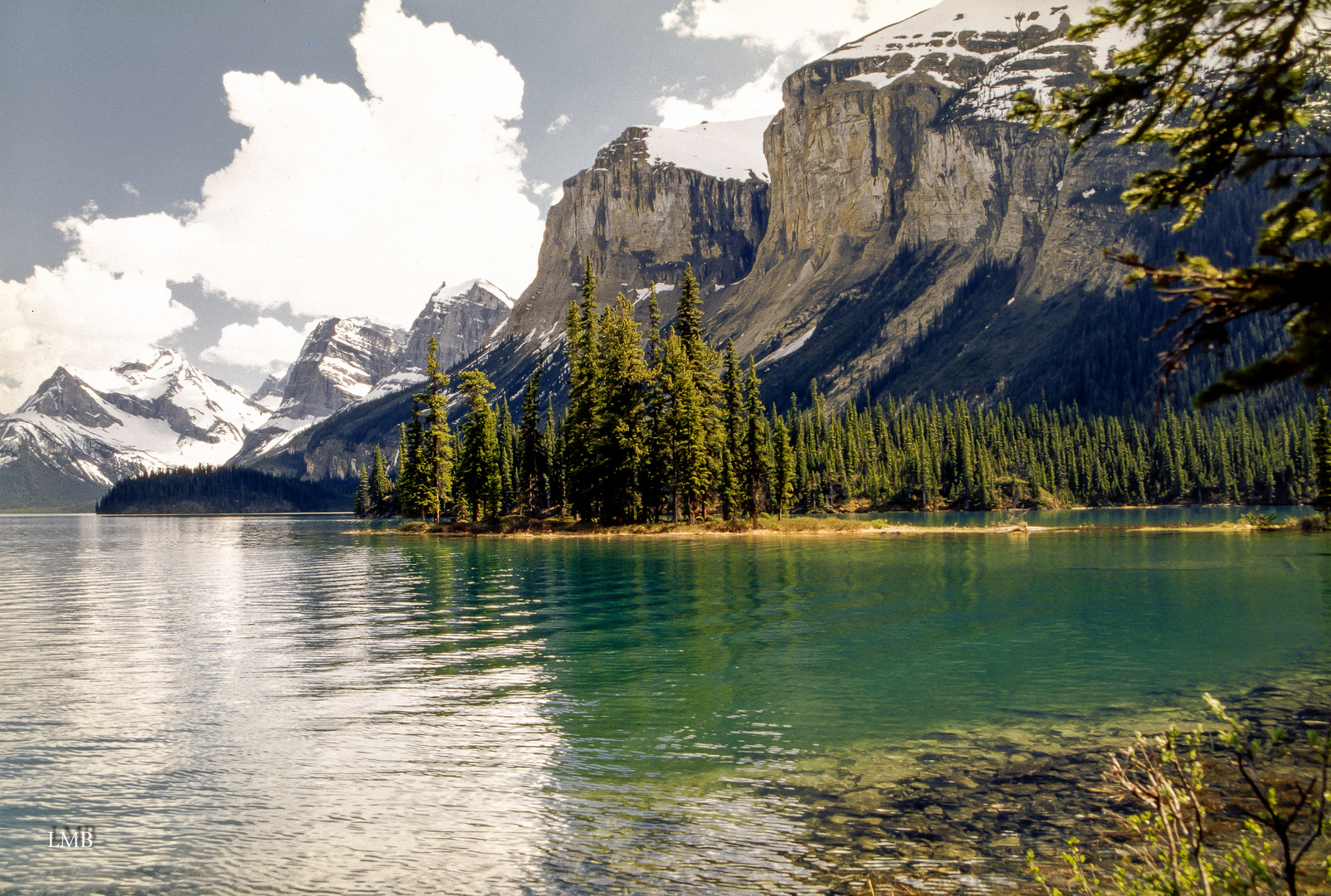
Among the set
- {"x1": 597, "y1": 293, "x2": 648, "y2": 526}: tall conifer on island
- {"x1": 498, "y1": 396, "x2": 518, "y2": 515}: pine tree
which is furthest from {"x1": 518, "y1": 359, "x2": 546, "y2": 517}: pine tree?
{"x1": 498, "y1": 396, "x2": 518, "y2": 515}: pine tree

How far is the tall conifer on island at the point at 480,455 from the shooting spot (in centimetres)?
8900

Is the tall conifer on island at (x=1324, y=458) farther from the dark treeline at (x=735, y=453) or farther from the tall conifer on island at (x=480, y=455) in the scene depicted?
the tall conifer on island at (x=480, y=455)

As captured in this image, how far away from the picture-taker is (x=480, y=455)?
89.4 m

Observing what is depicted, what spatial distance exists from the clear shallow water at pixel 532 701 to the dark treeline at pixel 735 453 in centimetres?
3814

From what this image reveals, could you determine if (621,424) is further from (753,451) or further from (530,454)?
(530,454)

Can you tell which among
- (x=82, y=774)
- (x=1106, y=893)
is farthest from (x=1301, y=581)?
(x=82, y=774)

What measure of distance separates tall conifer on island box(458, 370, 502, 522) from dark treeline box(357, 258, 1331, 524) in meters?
0.21

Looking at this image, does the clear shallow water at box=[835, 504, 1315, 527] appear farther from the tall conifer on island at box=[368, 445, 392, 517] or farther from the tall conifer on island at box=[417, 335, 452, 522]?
the tall conifer on island at box=[368, 445, 392, 517]

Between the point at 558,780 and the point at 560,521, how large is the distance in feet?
234

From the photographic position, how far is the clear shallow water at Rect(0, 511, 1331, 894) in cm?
1050

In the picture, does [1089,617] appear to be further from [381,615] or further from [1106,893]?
[381,615]

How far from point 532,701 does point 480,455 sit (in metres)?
73.8

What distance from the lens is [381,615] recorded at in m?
31.3

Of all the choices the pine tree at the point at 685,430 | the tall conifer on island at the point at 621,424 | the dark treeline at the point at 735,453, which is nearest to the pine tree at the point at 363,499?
the dark treeline at the point at 735,453
